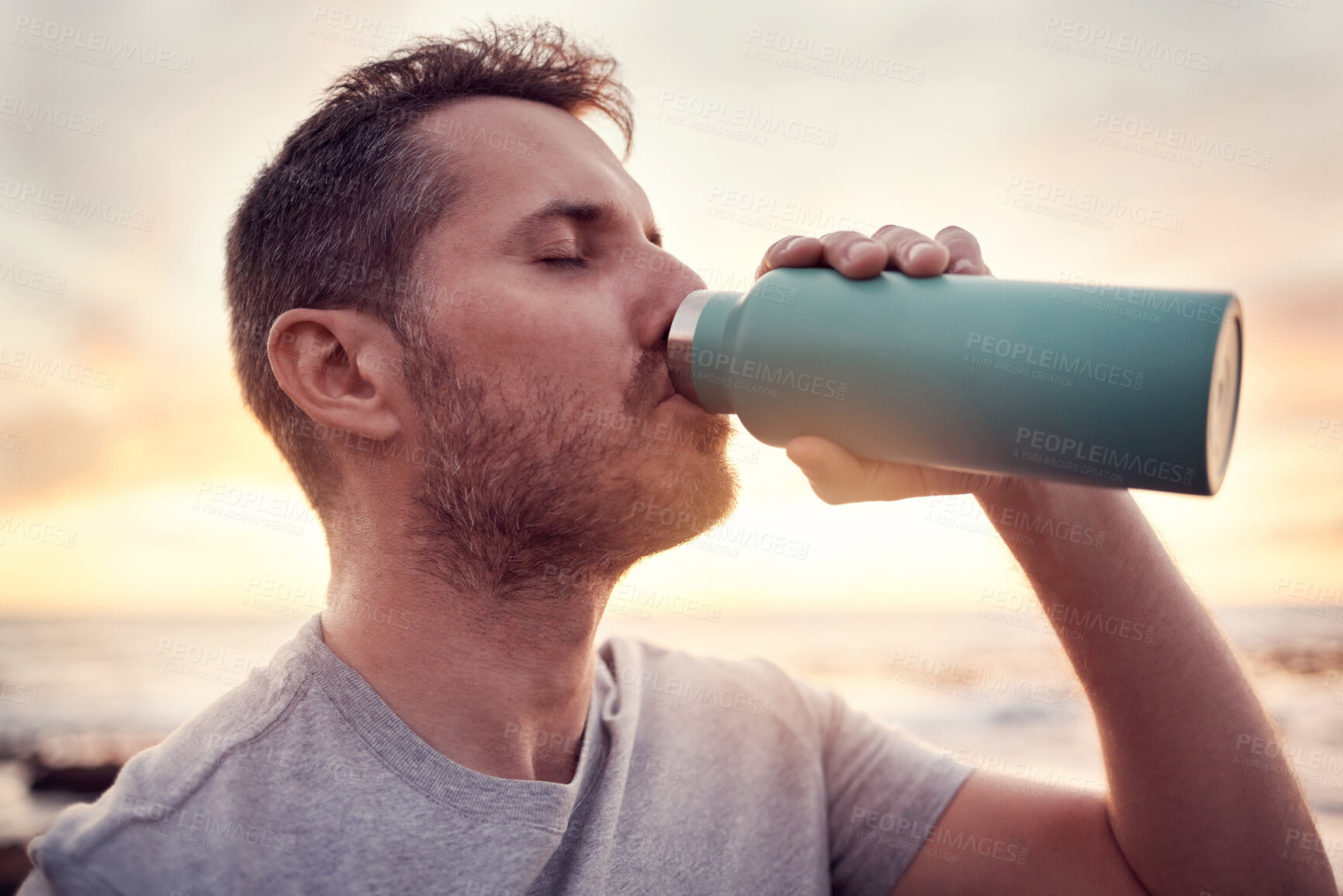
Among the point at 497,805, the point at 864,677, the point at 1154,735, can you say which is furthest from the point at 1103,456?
the point at 864,677

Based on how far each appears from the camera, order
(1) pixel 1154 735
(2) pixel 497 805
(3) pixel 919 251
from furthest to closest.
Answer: (1) pixel 1154 735 < (2) pixel 497 805 < (3) pixel 919 251

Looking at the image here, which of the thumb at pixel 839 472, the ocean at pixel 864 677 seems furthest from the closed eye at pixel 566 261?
the ocean at pixel 864 677

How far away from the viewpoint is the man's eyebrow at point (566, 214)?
4.48 feet

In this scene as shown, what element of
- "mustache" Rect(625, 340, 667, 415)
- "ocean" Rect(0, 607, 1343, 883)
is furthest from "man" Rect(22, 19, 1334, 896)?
"ocean" Rect(0, 607, 1343, 883)

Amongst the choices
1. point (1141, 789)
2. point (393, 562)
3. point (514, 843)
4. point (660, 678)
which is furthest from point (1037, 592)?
point (393, 562)

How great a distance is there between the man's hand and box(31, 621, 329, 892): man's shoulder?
877 mm

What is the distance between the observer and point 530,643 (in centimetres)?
141

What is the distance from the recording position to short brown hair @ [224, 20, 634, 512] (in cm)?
146

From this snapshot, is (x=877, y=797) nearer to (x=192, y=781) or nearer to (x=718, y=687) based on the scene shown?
(x=718, y=687)

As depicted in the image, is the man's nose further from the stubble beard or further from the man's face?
the stubble beard

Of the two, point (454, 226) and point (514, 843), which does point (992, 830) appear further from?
point (454, 226)

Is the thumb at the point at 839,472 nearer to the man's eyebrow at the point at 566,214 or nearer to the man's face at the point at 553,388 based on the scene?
the man's face at the point at 553,388

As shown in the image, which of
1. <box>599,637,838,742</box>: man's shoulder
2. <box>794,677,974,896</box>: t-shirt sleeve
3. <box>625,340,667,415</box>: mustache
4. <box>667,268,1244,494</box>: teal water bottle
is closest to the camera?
<box>667,268,1244,494</box>: teal water bottle

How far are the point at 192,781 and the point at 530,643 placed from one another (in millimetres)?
530
